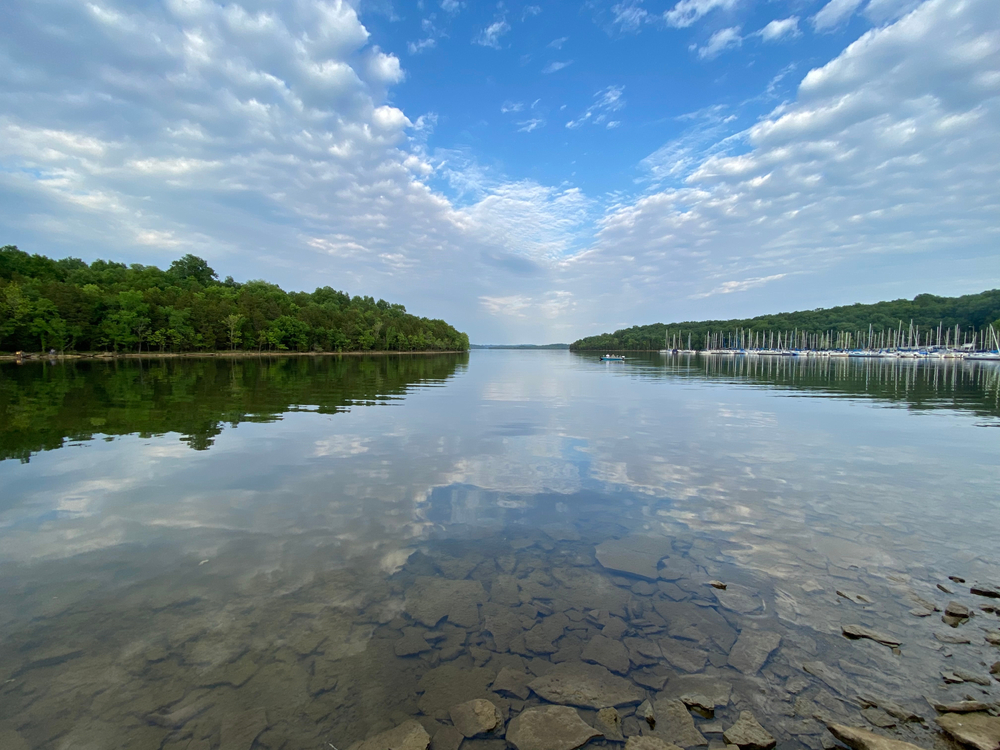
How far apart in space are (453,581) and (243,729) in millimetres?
3374

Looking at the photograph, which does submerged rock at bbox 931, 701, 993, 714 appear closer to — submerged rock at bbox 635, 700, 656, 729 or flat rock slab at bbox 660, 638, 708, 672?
flat rock slab at bbox 660, 638, 708, 672

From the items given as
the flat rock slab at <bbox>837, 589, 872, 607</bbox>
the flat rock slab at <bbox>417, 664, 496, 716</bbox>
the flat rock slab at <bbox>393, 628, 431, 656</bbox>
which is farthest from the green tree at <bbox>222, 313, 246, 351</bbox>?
the flat rock slab at <bbox>837, 589, 872, 607</bbox>

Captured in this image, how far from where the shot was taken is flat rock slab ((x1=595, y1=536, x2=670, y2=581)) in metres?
7.81

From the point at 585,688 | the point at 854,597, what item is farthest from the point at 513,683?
the point at 854,597

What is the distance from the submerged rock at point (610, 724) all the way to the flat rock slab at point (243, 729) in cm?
336

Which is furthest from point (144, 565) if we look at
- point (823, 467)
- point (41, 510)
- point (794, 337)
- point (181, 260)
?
point (794, 337)

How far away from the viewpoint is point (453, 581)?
24.0 feet

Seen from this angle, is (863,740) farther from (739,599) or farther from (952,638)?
(952,638)

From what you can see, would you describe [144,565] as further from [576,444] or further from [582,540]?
[576,444]

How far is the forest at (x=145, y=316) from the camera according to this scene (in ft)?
268

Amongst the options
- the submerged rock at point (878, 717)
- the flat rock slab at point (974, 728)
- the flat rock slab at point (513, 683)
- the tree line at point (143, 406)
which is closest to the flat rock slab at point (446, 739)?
the flat rock slab at point (513, 683)

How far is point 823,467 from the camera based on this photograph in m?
14.4

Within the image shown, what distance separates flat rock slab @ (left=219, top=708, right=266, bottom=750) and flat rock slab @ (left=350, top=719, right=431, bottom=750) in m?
0.98

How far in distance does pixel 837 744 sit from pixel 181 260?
205 m
